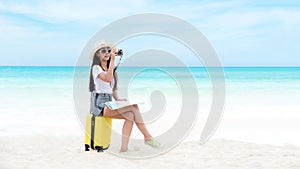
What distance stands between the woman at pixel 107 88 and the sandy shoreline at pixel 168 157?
0.30m

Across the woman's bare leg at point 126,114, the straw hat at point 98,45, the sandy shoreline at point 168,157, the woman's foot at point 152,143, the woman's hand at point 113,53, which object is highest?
the straw hat at point 98,45

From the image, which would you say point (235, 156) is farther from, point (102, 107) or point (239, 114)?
point (239, 114)

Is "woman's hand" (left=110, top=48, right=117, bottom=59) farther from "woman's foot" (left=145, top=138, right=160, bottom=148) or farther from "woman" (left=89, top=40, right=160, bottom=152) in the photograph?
"woman's foot" (left=145, top=138, right=160, bottom=148)

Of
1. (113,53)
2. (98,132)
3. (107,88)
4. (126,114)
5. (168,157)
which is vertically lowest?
(168,157)

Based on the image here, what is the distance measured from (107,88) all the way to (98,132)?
45 centimetres

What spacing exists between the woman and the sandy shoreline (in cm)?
30

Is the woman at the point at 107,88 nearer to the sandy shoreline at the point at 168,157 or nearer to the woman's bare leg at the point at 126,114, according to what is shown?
the woman's bare leg at the point at 126,114

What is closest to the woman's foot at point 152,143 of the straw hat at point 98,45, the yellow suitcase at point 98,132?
the yellow suitcase at point 98,132

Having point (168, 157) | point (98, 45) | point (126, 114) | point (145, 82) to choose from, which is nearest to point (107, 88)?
point (126, 114)

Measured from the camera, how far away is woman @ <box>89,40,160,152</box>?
4.00 meters

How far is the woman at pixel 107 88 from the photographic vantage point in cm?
400

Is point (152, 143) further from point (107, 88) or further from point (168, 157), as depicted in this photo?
point (107, 88)

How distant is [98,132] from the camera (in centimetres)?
408

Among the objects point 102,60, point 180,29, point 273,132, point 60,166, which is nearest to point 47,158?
point 60,166
